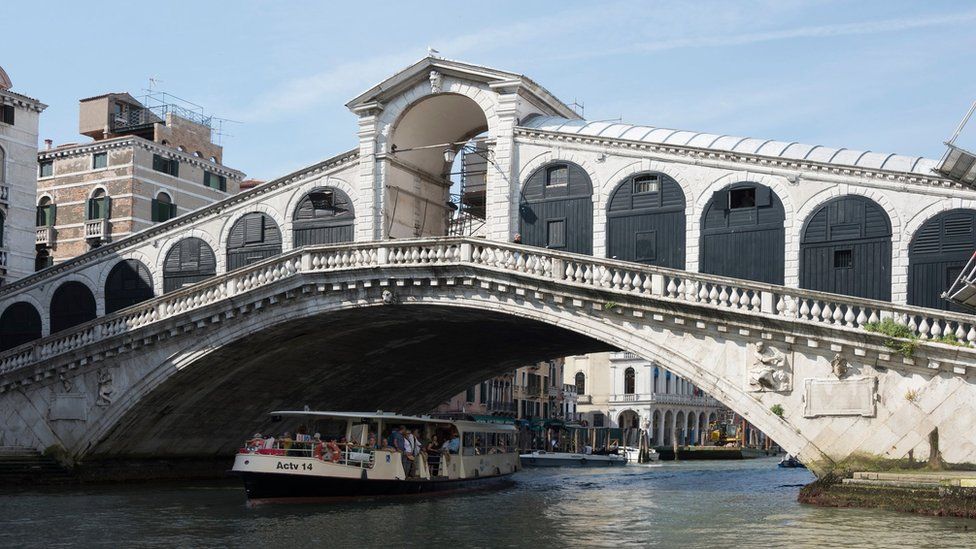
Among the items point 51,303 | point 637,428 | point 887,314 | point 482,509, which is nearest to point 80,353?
point 51,303

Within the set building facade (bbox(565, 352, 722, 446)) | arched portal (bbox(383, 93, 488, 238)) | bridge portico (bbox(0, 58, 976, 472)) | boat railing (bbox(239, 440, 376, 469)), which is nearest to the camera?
bridge portico (bbox(0, 58, 976, 472))

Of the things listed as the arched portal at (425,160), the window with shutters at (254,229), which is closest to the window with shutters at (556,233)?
the arched portal at (425,160)

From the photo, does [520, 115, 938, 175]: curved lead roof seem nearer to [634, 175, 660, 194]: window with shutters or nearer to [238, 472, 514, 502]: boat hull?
[634, 175, 660, 194]: window with shutters

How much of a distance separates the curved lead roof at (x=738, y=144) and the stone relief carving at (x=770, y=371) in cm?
585

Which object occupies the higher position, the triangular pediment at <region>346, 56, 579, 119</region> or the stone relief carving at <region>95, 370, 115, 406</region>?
the triangular pediment at <region>346, 56, 579, 119</region>

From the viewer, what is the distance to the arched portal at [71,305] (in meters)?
42.7

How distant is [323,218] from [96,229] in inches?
791

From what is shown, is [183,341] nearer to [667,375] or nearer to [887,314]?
[887,314]

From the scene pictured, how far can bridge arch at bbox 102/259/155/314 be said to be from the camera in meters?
41.7

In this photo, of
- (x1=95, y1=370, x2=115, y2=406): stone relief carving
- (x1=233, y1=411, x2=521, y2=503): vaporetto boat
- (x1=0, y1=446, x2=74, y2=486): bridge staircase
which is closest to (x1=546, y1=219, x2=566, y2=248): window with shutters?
(x1=233, y1=411, x2=521, y2=503): vaporetto boat

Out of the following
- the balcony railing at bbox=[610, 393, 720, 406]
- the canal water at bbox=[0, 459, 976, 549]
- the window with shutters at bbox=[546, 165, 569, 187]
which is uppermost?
the window with shutters at bbox=[546, 165, 569, 187]

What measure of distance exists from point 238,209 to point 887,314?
2172 cm

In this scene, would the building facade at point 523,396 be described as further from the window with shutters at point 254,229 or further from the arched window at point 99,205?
the window with shutters at point 254,229

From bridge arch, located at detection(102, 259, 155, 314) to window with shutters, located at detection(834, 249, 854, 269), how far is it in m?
22.5
